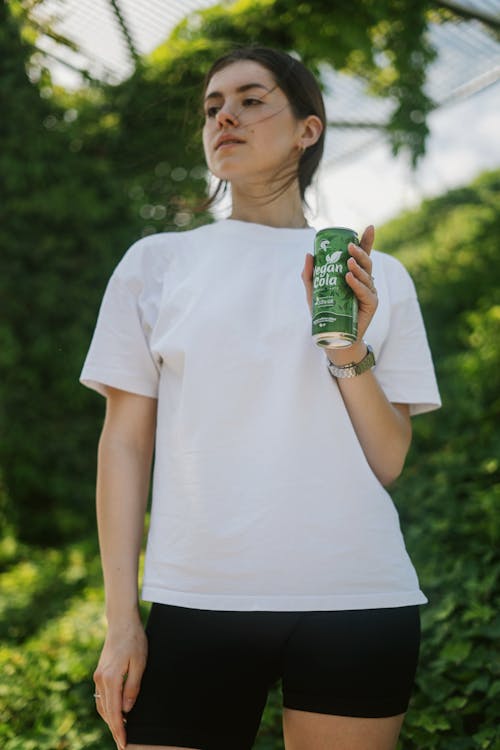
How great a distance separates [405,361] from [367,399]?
0.67 feet

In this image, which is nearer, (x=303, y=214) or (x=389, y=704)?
(x=389, y=704)

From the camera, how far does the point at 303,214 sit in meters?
1.71

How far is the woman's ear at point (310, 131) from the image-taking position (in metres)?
1.69

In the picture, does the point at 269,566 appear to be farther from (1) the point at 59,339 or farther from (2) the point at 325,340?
(1) the point at 59,339

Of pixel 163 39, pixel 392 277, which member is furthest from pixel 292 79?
pixel 163 39

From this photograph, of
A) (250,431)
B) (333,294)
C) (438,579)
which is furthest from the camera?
(438,579)

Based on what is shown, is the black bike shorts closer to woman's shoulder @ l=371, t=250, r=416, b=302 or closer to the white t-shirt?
the white t-shirt

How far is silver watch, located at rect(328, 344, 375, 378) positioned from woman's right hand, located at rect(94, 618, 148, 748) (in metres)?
0.57

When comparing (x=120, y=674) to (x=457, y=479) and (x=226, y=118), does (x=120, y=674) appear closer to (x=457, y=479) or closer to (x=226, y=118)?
(x=226, y=118)

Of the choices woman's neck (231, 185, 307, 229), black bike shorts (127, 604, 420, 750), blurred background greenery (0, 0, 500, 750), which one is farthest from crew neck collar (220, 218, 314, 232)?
blurred background greenery (0, 0, 500, 750)

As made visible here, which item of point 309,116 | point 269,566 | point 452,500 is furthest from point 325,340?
point 452,500

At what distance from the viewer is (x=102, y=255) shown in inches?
181

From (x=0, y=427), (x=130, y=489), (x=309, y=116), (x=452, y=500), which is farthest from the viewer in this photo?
(x=0, y=427)

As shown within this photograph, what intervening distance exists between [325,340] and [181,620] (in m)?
0.54
